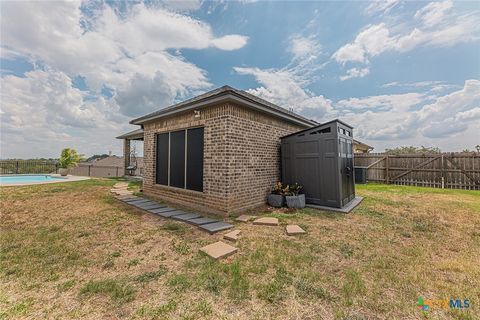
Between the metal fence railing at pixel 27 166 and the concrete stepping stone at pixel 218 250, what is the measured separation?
898 inches

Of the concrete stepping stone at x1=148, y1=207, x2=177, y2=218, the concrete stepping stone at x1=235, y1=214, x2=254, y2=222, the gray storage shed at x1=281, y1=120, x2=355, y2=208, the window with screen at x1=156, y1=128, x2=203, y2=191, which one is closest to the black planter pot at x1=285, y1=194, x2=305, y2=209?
the gray storage shed at x1=281, y1=120, x2=355, y2=208

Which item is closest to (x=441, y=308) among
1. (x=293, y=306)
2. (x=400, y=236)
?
(x=293, y=306)

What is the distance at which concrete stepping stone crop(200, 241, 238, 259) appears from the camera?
9.95 ft

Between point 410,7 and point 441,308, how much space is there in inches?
350

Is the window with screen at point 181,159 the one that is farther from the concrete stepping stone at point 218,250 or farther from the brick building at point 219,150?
the concrete stepping stone at point 218,250

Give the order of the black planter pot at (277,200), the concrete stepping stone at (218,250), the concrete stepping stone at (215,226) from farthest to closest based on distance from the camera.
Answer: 1. the black planter pot at (277,200)
2. the concrete stepping stone at (215,226)
3. the concrete stepping stone at (218,250)

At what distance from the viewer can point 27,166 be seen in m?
18.1

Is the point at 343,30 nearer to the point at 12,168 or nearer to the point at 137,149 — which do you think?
the point at 137,149

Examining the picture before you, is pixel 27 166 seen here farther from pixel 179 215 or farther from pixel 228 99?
pixel 228 99

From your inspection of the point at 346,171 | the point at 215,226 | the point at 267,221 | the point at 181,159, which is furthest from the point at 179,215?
the point at 346,171

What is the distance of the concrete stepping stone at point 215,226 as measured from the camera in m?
4.10

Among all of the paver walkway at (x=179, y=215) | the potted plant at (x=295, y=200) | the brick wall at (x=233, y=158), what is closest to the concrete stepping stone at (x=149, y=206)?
the paver walkway at (x=179, y=215)

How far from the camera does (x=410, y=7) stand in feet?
21.5

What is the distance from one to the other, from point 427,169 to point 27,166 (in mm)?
30941
